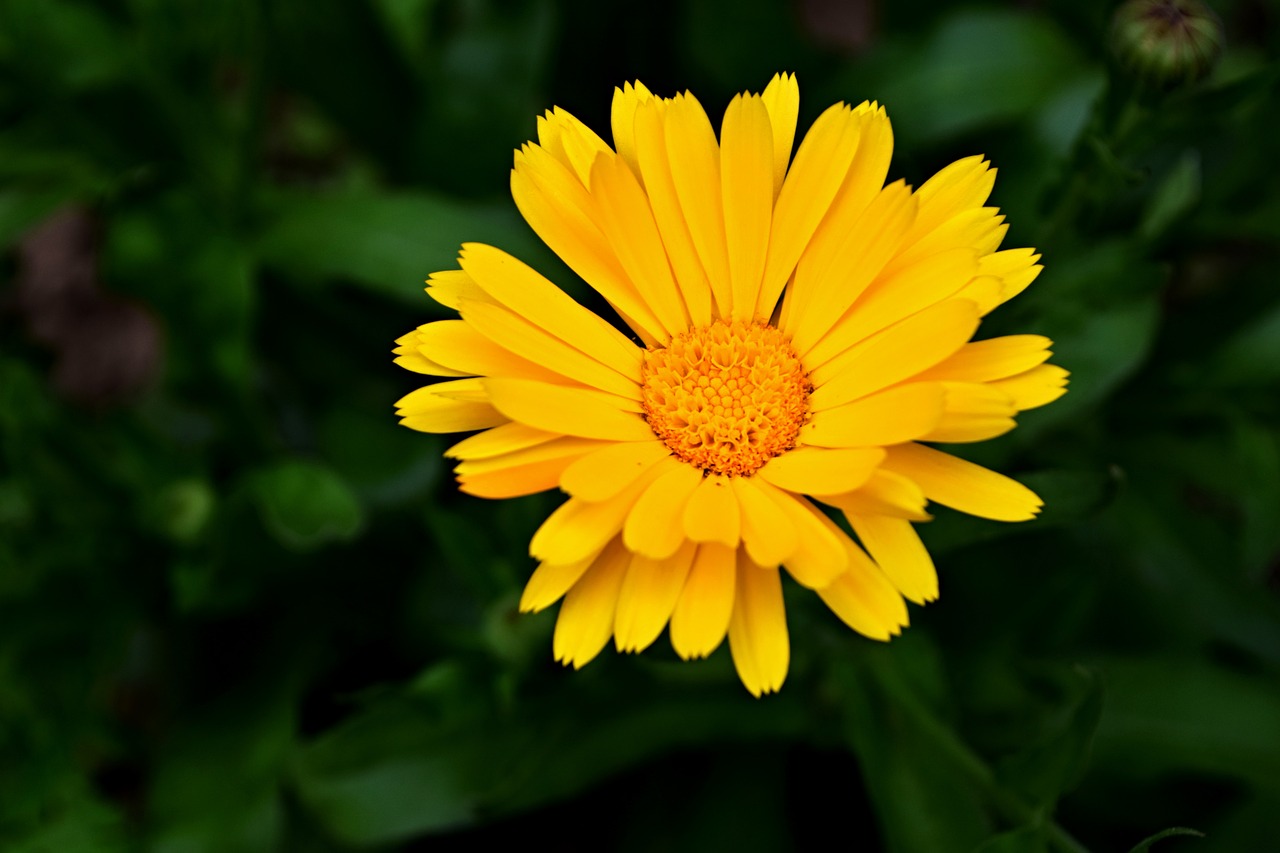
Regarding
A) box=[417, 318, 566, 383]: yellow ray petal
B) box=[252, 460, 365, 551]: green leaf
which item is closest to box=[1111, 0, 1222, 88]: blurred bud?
box=[417, 318, 566, 383]: yellow ray petal

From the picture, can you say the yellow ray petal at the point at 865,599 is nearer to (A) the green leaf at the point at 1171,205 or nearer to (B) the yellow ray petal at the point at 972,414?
(B) the yellow ray petal at the point at 972,414

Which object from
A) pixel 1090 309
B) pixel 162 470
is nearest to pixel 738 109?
pixel 1090 309

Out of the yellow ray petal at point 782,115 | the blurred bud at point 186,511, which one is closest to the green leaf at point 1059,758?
the yellow ray petal at point 782,115

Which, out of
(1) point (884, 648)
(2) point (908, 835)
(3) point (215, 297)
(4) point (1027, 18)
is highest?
(4) point (1027, 18)

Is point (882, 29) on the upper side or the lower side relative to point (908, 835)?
upper

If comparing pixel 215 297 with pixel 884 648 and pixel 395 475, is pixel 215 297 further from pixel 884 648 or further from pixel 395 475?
pixel 884 648

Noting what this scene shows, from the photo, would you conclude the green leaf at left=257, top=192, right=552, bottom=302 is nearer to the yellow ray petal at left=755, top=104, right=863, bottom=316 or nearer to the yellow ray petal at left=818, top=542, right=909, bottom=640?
the yellow ray petal at left=755, top=104, right=863, bottom=316

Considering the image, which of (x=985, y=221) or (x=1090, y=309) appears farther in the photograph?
(x=1090, y=309)
